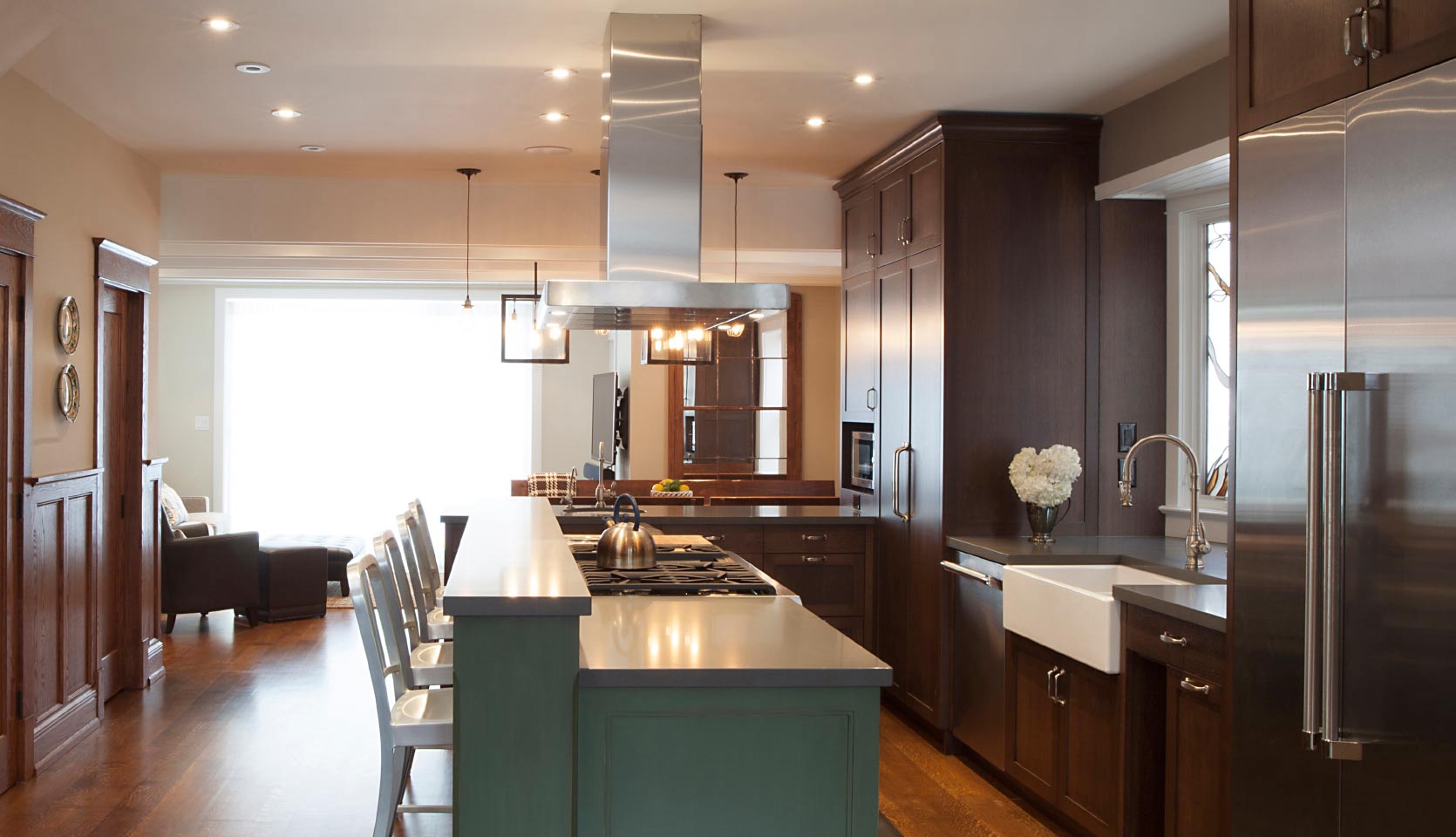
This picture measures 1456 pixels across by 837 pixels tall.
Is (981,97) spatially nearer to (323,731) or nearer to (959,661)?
(959,661)

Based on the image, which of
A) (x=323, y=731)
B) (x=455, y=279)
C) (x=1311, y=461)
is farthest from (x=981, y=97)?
(x=455, y=279)

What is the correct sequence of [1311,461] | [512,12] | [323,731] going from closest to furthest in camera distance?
[1311,461] → [512,12] → [323,731]

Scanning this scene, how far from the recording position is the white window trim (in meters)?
4.53

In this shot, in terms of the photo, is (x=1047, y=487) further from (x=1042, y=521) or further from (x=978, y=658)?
(x=978, y=658)

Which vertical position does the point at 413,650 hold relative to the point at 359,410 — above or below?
below

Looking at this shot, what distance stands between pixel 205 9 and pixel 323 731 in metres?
3.01

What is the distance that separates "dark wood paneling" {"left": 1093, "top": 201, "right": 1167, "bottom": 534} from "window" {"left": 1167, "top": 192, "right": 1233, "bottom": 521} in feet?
0.18

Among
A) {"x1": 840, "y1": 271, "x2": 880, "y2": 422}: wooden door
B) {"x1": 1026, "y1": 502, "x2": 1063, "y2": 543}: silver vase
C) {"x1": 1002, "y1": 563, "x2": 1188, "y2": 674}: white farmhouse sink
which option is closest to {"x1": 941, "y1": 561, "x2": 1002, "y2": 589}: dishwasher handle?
{"x1": 1002, "y1": 563, "x2": 1188, "y2": 674}: white farmhouse sink

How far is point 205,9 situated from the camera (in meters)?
3.64

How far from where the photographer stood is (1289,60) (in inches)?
99.1

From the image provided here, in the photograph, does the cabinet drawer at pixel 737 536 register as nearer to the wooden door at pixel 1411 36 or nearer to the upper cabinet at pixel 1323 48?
the upper cabinet at pixel 1323 48

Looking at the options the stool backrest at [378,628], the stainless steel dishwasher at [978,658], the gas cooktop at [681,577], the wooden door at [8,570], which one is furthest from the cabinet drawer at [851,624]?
the wooden door at [8,570]

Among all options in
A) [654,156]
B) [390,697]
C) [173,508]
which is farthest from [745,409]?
[390,697]

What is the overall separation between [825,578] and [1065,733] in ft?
6.61
